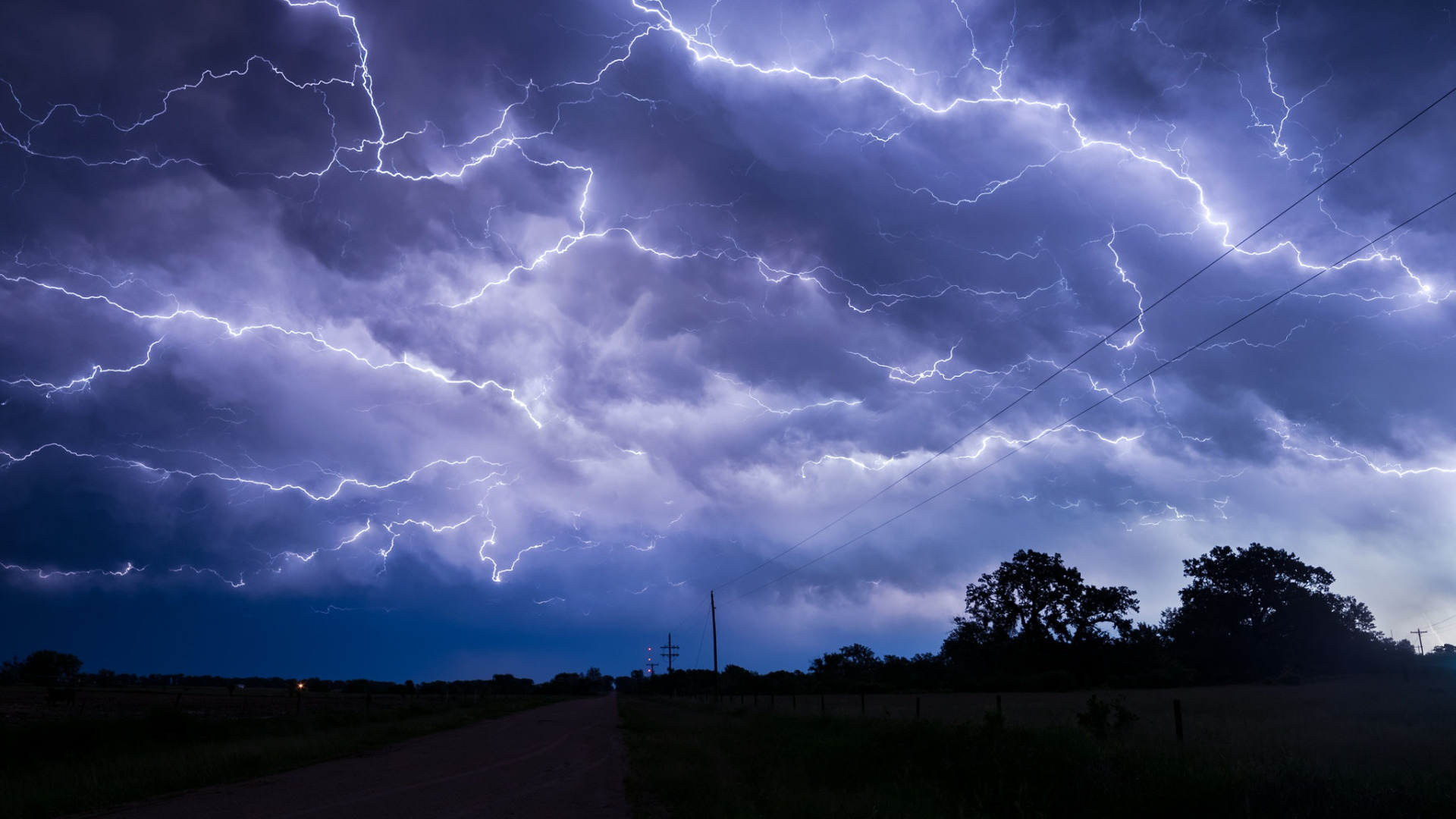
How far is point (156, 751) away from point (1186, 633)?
61.8 metres

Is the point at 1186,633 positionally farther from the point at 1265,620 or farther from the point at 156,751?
the point at 156,751

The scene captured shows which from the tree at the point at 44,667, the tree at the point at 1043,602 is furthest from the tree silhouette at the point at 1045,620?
the tree at the point at 44,667

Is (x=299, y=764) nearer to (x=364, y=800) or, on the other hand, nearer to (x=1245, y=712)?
(x=364, y=800)

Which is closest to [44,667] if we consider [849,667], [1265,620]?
[849,667]

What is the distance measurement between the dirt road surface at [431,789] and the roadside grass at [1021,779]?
0.92m

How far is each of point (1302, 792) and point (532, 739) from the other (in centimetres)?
1931

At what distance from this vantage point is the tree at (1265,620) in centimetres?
4806

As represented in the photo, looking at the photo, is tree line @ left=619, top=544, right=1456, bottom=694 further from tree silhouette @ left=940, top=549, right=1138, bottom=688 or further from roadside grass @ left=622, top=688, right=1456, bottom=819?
roadside grass @ left=622, top=688, right=1456, bottom=819

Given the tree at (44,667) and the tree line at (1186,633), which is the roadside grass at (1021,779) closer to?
the tree line at (1186,633)

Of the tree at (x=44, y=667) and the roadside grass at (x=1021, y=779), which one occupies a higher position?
the roadside grass at (x=1021, y=779)

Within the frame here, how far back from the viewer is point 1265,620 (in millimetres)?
51125

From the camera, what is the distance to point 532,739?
21.5 meters

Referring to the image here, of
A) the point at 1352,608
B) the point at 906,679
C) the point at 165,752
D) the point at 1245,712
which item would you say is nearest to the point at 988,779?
the point at 1245,712

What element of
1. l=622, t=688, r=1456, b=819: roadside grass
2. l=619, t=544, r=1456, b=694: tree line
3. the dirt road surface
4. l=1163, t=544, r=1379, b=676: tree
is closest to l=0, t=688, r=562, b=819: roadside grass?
the dirt road surface
